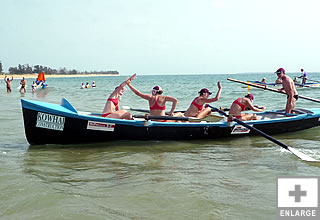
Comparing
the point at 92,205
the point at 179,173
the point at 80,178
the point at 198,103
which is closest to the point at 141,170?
the point at 179,173

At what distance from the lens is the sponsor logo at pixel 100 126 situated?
22.7ft

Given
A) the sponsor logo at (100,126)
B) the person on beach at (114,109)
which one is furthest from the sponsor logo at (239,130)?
the sponsor logo at (100,126)

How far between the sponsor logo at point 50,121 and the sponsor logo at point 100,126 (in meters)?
0.61

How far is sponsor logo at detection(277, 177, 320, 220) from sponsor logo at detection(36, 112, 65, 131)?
4633 millimetres

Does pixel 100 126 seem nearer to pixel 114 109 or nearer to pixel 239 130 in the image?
pixel 114 109

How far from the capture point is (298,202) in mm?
3898

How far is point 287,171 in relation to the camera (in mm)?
5477

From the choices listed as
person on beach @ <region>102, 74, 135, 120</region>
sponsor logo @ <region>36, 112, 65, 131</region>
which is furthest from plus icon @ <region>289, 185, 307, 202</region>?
sponsor logo @ <region>36, 112, 65, 131</region>

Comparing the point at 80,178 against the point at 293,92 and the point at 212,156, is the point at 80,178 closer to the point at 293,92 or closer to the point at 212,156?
the point at 212,156

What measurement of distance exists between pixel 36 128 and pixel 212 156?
154 inches

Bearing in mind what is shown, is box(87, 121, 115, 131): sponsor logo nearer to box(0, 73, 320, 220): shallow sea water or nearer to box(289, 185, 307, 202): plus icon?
box(0, 73, 320, 220): shallow sea water

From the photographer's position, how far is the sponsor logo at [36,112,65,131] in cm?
664

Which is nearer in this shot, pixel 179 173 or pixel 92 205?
pixel 92 205

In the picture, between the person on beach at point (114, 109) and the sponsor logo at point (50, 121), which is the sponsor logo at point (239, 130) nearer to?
the person on beach at point (114, 109)
